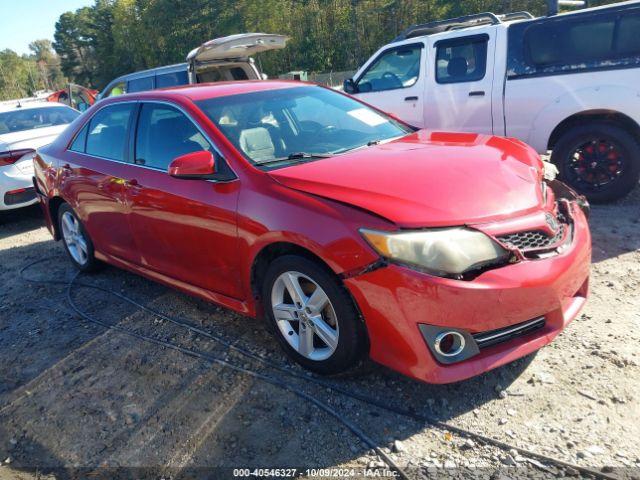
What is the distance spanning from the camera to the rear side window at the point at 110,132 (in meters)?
4.06

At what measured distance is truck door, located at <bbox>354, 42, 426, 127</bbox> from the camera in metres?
6.55

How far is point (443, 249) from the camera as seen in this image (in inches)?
93.4

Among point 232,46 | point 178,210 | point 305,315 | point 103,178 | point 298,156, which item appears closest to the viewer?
point 305,315

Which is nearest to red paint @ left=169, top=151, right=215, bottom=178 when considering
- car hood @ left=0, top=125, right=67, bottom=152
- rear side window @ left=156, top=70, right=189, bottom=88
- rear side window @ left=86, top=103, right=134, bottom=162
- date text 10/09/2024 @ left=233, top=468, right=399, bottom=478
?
rear side window @ left=86, top=103, right=134, bottom=162

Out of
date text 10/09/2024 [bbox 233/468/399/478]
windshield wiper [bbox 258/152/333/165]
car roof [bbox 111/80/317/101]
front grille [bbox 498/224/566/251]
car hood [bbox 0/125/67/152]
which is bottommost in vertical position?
date text 10/09/2024 [bbox 233/468/399/478]

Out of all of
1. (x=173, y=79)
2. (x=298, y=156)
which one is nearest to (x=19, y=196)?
(x=173, y=79)

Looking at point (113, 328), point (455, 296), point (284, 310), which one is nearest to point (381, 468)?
point (455, 296)

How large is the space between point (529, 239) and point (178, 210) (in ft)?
6.85

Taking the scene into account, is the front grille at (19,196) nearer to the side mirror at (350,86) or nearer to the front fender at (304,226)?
the side mirror at (350,86)

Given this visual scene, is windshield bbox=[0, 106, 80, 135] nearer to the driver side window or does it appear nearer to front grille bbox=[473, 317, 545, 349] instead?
the driver side window

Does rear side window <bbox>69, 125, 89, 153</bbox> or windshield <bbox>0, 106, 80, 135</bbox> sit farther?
windshield <bbox>0, 106, 80, 135</bbox>

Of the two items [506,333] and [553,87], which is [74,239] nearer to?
[506,333]

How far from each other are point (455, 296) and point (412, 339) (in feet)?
0.94

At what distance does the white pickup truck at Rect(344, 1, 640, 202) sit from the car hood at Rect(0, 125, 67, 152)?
485 cm
